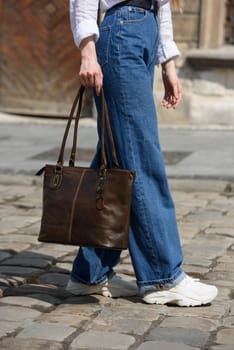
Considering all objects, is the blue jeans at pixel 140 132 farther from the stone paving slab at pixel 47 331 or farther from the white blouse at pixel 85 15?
the stone paving slab at pixel 47 331

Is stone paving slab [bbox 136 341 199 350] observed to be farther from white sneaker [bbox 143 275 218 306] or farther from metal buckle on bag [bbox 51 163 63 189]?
metal buckle on bag [bbox 51 163 63 189]

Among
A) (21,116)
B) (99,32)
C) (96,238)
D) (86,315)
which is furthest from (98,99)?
(21,116)

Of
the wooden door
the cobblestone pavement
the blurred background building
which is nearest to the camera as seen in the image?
the cobblestone pavement

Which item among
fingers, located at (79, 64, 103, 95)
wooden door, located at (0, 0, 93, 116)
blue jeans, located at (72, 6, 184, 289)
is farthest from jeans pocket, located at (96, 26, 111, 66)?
wooden door, located at (0, 0, 93, 116)

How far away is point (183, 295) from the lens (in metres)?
4.50

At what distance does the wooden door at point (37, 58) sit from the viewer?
12539 mm

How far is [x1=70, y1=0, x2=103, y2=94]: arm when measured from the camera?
420cm

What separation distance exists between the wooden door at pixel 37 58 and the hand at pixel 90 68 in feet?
27.2

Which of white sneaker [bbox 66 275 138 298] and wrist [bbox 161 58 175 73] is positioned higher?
wrist [bbox 161 58 175 73]

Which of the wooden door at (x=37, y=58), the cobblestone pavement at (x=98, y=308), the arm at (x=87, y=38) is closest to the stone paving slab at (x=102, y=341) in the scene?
the cobblestone pavement at (x=98, y=308)

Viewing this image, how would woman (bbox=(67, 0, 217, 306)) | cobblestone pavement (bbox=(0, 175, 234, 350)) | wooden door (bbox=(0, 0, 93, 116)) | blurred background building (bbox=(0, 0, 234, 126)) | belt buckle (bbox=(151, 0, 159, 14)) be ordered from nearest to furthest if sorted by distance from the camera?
cobblestone pavement (bbox=(0, 175, 234, 350)), woman (bbox=(67, 0, 217, 306)), belt buckle (bbox=(151, 0, 159, 14)), blurred background building (bbox=(0, 0, 234, 126)), wooden door (bbox=(0, 0, 93, 116))

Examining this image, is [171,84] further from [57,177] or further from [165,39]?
[57,177]

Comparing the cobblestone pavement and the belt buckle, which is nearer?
the cobblestone pavement

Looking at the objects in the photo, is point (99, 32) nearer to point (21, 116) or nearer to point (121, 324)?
point (121, 324)
